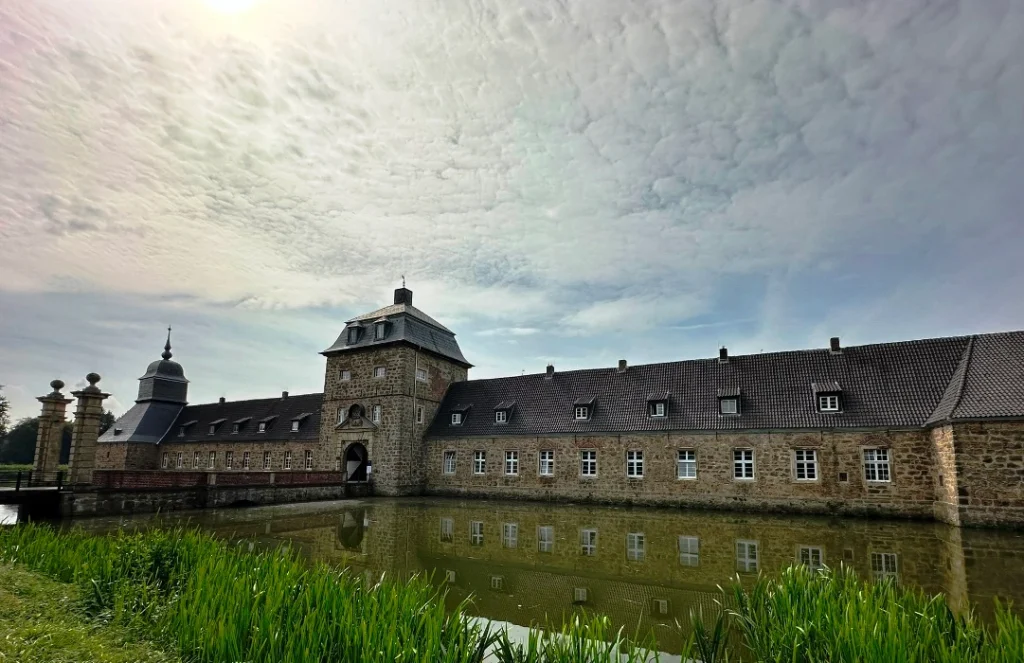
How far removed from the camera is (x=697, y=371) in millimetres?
25922

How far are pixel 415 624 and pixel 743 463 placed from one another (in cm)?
2066

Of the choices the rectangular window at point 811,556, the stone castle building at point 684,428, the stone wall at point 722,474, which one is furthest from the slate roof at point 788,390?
the rectangular window at point 811,556

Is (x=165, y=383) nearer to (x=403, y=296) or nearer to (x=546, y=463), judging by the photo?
(x=403, y=296)

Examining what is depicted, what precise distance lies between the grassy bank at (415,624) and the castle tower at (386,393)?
76.2 ft

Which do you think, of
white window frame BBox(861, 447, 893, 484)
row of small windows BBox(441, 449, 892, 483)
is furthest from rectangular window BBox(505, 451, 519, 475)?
white window frame BBox(861, 447, 893, 484)

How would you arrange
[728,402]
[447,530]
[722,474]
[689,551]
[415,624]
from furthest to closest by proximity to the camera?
[728,402]
[722,474]
[447,530]
[689,551]
[415,624]

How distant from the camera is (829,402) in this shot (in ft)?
70.8

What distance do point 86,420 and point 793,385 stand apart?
26.2 m

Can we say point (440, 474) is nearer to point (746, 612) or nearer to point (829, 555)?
point (829, 555)

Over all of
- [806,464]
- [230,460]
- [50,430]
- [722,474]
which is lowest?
[230,460]

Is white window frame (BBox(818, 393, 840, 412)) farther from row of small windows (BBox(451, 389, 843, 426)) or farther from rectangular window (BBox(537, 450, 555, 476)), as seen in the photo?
rectangular window (BBox(537, 450, 555, 476))

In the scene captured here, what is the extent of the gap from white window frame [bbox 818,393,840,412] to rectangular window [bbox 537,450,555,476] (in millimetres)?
11302

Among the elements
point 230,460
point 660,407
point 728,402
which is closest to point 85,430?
point 230,460

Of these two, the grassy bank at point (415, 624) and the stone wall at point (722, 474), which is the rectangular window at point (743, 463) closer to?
the stone wall at point (722, 474)
